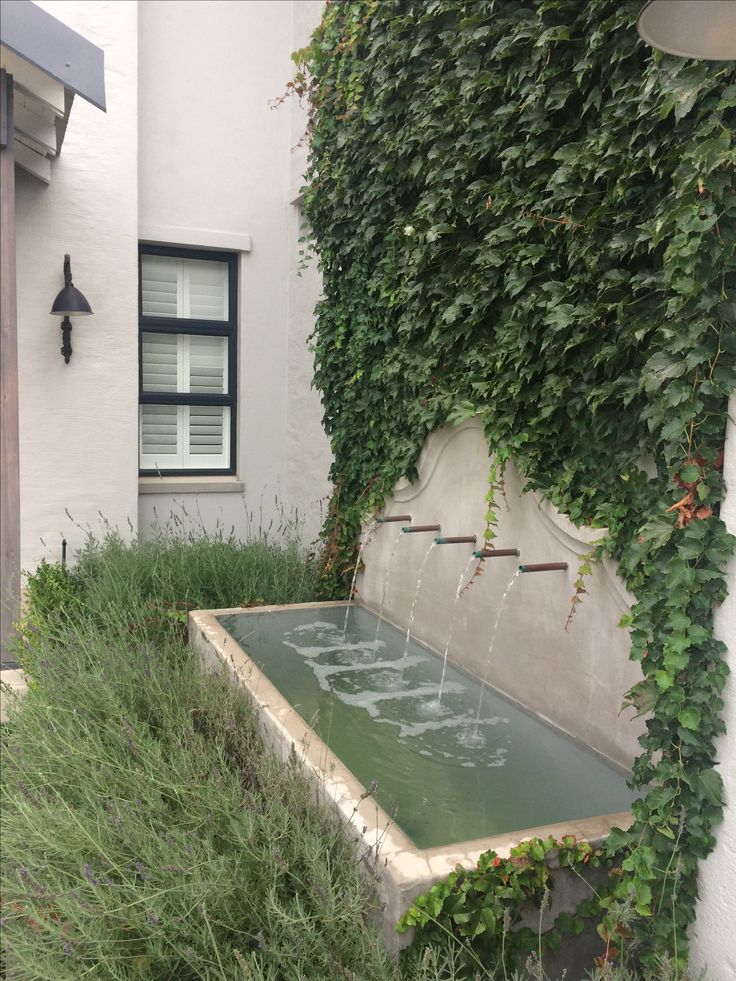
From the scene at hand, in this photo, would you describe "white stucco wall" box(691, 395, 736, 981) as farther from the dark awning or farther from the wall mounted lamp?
the dark awning

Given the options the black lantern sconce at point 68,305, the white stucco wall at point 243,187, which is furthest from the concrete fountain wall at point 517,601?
the black lantern sconce at point 68,305

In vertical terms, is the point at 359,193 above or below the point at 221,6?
below

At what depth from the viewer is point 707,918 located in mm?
2074

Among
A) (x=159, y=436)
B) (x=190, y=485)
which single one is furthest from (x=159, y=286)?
(x=190, y=485)

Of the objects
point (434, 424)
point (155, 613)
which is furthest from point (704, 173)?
point (155, 613)

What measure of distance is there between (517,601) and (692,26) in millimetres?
2374

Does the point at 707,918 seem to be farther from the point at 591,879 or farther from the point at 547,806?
A: the point at 547,806

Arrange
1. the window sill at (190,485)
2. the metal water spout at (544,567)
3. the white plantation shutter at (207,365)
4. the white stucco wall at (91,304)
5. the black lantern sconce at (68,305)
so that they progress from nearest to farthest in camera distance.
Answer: the metal water spout at (544,567) < the black lantern sconce at (68,305) < the white stucco wall at (91,304) < the window sill at (190,485) < the white plantation shutter at (207,365)

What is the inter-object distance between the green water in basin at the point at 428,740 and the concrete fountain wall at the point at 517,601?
0.12 meters

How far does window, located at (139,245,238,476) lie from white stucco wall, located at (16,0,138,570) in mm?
512

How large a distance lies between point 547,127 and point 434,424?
1.61 meters

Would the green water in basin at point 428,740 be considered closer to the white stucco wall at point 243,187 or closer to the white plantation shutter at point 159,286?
the white stucco wall at point 243,187

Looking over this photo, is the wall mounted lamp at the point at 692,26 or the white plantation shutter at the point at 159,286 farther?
the white plantation shutter at the point at 159,286

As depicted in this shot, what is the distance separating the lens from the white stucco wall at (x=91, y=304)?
6.11 metres
